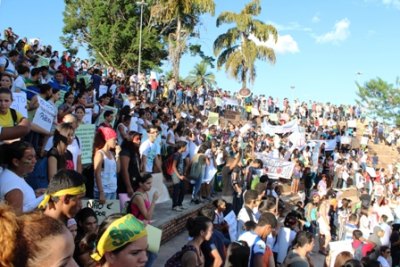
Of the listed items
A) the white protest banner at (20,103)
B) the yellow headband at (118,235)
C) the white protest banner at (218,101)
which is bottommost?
the yellow headband at (118,235)

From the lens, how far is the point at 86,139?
6.63 m

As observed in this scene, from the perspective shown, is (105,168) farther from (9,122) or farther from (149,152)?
(149,152)

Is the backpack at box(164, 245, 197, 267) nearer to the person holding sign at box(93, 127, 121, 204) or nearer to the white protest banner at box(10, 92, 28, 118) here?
the person holding sign at box(93, 127, 121, 204)

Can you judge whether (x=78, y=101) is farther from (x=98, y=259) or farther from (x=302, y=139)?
(x=302, y=139)

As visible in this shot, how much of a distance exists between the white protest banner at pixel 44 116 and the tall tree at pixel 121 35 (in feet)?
99.7

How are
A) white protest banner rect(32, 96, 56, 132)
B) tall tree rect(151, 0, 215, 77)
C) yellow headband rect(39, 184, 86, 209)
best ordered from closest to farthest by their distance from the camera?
yellow headband rect(39, 184, 86, 209) → white protest banner rect(32, 96, 56, 132) → tall tree rect(151, 0, 215, 77)

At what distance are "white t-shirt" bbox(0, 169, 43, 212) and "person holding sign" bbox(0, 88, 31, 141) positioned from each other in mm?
877

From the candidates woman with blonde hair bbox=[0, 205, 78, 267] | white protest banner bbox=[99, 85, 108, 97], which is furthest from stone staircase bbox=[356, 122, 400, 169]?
woman with blonde hair bbox=[0, 205, 78, 267]

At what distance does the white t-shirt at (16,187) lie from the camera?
3.26 metres

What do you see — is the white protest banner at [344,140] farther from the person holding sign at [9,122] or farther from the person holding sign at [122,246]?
the person holding sign at [122,246]

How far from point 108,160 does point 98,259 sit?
3.33m

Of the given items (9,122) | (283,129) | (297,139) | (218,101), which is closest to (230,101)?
(218,101)

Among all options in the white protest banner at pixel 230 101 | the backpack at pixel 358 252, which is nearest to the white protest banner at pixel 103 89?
the backpack at pixel 358 252

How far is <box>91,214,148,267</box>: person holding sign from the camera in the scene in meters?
2.47
